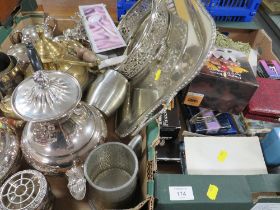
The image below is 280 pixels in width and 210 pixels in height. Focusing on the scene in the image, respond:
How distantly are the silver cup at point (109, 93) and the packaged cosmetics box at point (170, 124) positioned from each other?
128 millimetres

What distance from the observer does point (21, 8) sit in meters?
1.09

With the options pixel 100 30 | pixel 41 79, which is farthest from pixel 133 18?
pixel 41 79

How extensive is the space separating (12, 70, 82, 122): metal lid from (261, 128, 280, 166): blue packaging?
521 millimetres

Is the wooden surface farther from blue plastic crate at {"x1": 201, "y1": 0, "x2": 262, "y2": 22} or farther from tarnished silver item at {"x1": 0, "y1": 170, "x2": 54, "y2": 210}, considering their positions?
tarnished silver item at {"x1": 0, "y1": 170, "x2": 54, "y2": 210}

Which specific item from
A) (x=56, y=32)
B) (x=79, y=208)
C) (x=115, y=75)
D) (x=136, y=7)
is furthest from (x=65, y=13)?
(x=79, y=208)

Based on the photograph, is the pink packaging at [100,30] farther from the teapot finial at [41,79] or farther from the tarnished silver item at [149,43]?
the teapot finial at [41,79]

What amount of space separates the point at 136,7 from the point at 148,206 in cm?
62

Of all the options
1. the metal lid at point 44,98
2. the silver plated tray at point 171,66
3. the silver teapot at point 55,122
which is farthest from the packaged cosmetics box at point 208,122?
the metal lid at point 44,98

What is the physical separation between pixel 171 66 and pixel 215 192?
1.12 feet

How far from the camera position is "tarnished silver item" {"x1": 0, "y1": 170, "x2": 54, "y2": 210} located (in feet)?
1.71

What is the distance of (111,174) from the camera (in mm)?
670

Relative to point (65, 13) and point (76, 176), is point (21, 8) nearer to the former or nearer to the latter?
point (65, 13)

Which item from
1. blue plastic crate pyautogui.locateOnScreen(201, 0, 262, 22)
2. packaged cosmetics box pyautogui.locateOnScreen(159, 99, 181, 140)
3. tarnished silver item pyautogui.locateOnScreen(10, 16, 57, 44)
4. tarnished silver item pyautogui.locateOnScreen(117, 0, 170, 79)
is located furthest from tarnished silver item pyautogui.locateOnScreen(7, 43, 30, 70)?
blue plastic crate pyautogui.locateOnScreen(201, 0, 262, 22)

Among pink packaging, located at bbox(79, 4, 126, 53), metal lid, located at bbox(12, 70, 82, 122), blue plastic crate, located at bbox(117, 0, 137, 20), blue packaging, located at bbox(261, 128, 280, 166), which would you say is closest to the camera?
metal lid, located at bbox(12, 70, 82, 122)
